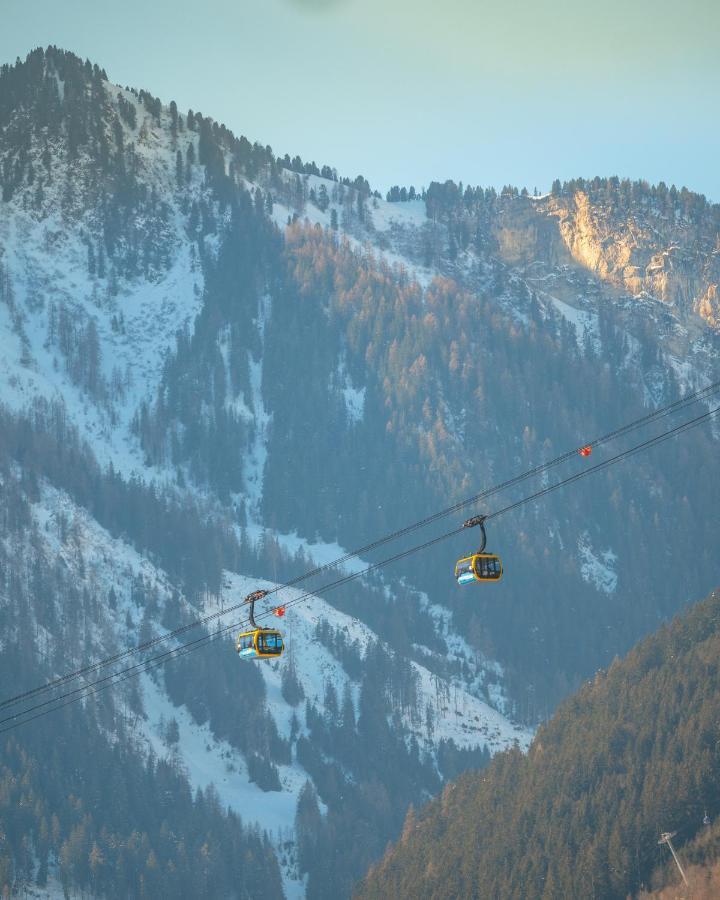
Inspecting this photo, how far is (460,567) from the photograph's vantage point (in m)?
115

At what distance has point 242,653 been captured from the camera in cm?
12500

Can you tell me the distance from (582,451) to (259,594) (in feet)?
63.2

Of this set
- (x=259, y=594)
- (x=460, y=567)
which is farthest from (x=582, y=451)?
(x=259, y=594)

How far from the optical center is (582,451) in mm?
111188

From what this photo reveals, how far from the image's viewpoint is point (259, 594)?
11744 cm

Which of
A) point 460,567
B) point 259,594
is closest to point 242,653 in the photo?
point 259,594

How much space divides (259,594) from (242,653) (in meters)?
8.58

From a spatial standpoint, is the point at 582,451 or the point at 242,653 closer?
the point at 582,451

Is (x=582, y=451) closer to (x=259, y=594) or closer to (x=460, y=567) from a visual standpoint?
(x=460, y=567)

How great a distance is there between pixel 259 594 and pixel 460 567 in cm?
1090

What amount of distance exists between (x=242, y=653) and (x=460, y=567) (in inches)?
637

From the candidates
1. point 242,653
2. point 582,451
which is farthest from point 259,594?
point 582,451

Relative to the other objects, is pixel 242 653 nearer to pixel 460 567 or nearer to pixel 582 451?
pixel 460 567

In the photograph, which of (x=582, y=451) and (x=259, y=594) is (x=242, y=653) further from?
(x=582, y=451)
